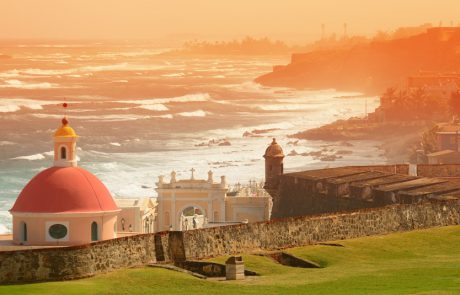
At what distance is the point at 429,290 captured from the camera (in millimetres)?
34125

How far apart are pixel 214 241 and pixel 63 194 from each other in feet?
24.0

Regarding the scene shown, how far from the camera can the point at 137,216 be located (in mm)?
73125

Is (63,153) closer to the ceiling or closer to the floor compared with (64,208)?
closer to the ceiling

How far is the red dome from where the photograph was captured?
4766cm

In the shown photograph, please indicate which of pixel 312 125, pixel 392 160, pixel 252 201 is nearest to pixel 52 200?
pixel 252 201

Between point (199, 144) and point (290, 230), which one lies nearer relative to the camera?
point (290, 230)

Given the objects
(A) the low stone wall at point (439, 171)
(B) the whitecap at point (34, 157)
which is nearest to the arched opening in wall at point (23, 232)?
(A) the low stone wall at point (439, 171)

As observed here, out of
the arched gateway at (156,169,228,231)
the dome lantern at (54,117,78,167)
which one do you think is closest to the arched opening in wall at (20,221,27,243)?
the dome lantern at (54,117,78,167)

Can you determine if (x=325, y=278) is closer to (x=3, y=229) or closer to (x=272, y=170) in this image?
(x=272, y=170)

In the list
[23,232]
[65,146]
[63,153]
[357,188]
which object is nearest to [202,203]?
[357,188]

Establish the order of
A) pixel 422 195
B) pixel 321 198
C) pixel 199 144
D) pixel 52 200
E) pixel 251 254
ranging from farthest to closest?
pixel 199 144 → pixel 321 198 → pixel 422 195 → pixel 52 200 → pixel 251 254

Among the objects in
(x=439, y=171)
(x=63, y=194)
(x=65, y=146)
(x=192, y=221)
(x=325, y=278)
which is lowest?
(x=325, y=278)

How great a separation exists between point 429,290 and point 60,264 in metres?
7.49

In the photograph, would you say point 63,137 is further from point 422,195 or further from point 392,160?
point 392,160
